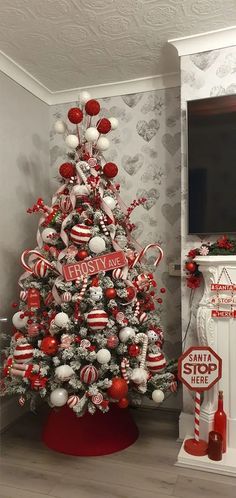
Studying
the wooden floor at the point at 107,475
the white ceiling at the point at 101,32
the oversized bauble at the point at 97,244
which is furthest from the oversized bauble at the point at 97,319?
the white ceiling at the point at 101,32

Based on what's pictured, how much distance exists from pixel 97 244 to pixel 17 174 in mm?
1067

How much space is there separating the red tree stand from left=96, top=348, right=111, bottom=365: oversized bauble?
43cm

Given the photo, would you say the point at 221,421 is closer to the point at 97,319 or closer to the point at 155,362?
the point at 155,362

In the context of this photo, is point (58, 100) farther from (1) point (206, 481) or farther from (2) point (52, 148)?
(1) point (206, 481)

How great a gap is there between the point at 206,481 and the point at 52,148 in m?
2.63

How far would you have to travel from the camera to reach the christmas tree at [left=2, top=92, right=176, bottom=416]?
204 cm

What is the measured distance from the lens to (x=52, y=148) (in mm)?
3260

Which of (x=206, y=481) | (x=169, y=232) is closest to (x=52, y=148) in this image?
(x=169, y=232)

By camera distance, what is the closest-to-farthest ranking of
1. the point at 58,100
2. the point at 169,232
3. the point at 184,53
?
the point at 184,53 → the point at 169,232 → the point at 58,100

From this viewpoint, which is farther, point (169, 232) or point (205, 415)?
point (169, 232)

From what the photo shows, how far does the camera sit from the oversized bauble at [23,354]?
2123mm

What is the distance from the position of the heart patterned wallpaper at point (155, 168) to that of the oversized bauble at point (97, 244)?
87 cm

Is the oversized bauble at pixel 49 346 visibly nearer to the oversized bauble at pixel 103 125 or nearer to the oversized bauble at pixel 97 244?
the oversized bauble at pixel 97 244

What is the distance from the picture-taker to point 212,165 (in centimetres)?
236
